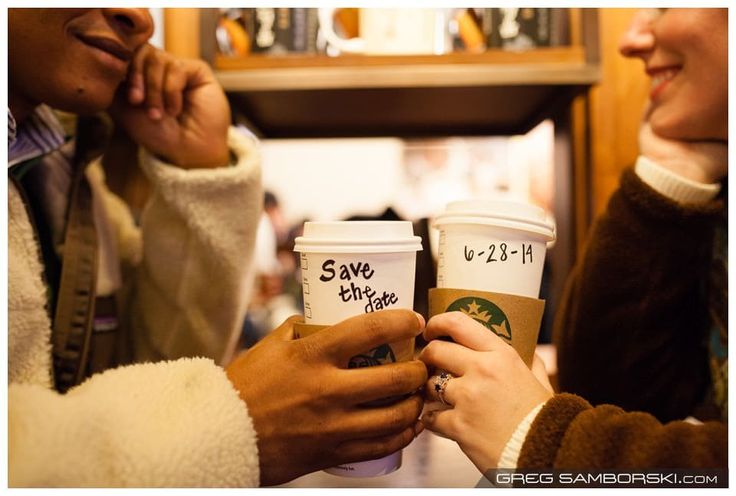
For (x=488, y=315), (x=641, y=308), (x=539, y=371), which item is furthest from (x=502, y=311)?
(x=641, y=308)

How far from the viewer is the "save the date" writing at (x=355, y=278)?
1.83 ft

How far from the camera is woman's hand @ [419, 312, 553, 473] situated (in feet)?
1.75

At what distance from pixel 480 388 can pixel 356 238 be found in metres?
0.20

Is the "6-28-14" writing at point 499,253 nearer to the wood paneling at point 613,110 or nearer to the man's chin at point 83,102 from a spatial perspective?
the man's chin at point 83,102

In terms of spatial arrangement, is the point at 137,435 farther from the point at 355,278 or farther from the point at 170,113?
the point at 170,113

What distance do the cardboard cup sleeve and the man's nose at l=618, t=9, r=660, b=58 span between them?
0.68 metres

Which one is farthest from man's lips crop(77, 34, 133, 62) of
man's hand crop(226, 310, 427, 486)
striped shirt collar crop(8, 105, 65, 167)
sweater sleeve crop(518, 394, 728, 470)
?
sweater sleeve crop(518, 394, 728, 470)

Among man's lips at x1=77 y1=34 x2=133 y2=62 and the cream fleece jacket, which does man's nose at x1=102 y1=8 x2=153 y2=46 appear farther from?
the cream fleece jacket

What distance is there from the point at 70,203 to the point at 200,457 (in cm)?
62

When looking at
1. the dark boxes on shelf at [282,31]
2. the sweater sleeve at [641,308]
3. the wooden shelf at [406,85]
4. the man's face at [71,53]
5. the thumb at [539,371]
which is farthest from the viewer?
the dark boxes on shelf at [282,31]

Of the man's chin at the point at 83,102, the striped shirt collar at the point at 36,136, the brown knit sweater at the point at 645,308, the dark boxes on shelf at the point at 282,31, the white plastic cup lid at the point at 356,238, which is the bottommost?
the brown knit sweater at the point at 645,308

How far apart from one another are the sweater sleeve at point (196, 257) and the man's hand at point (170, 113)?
0.11 feet

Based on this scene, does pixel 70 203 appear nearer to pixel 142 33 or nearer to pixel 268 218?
pixel 142 33

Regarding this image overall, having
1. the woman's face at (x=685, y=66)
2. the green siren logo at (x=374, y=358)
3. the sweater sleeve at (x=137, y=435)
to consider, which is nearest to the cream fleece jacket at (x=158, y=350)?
the sweater sleeve at (x=137, y=435)
